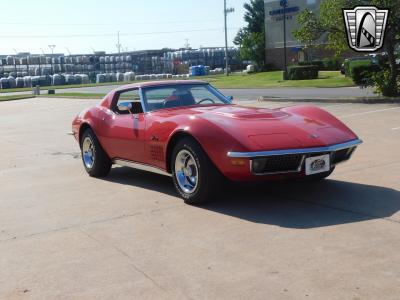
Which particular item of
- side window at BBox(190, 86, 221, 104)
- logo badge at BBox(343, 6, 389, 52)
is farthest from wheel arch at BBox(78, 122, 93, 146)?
logo badge at BBox(343, 6, 389, 52)

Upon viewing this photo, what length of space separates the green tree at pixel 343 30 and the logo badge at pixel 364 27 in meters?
0.19

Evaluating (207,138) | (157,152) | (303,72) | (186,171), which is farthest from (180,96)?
(303,72)

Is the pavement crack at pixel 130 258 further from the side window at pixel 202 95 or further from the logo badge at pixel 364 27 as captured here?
the logo badge at pixel 364 27

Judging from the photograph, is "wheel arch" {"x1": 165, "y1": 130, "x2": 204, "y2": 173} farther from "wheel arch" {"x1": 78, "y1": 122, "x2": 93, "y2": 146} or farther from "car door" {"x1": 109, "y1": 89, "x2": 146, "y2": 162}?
"wheel arch" {"x1": 78, "y1": 122, "x2": 93, "y2": 146}

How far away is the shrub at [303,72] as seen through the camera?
115ft

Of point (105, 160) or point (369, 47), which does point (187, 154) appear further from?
point (369, 47)

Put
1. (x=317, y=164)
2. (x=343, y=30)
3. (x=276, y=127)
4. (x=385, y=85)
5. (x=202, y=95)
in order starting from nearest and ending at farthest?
(x=317, y=164) → (x=276, y=127) → (x=202, y=95) → (x=385, y=85) → (x=343, y=30)

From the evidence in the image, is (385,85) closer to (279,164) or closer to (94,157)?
(94,157)

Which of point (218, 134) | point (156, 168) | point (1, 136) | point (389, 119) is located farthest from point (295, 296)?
point (1, 136)

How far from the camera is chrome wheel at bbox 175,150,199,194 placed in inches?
225

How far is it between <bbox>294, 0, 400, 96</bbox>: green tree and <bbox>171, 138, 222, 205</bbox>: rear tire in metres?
12.1

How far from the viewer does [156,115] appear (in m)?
6.36

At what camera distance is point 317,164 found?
17.6ft

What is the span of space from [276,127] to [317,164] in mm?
558
